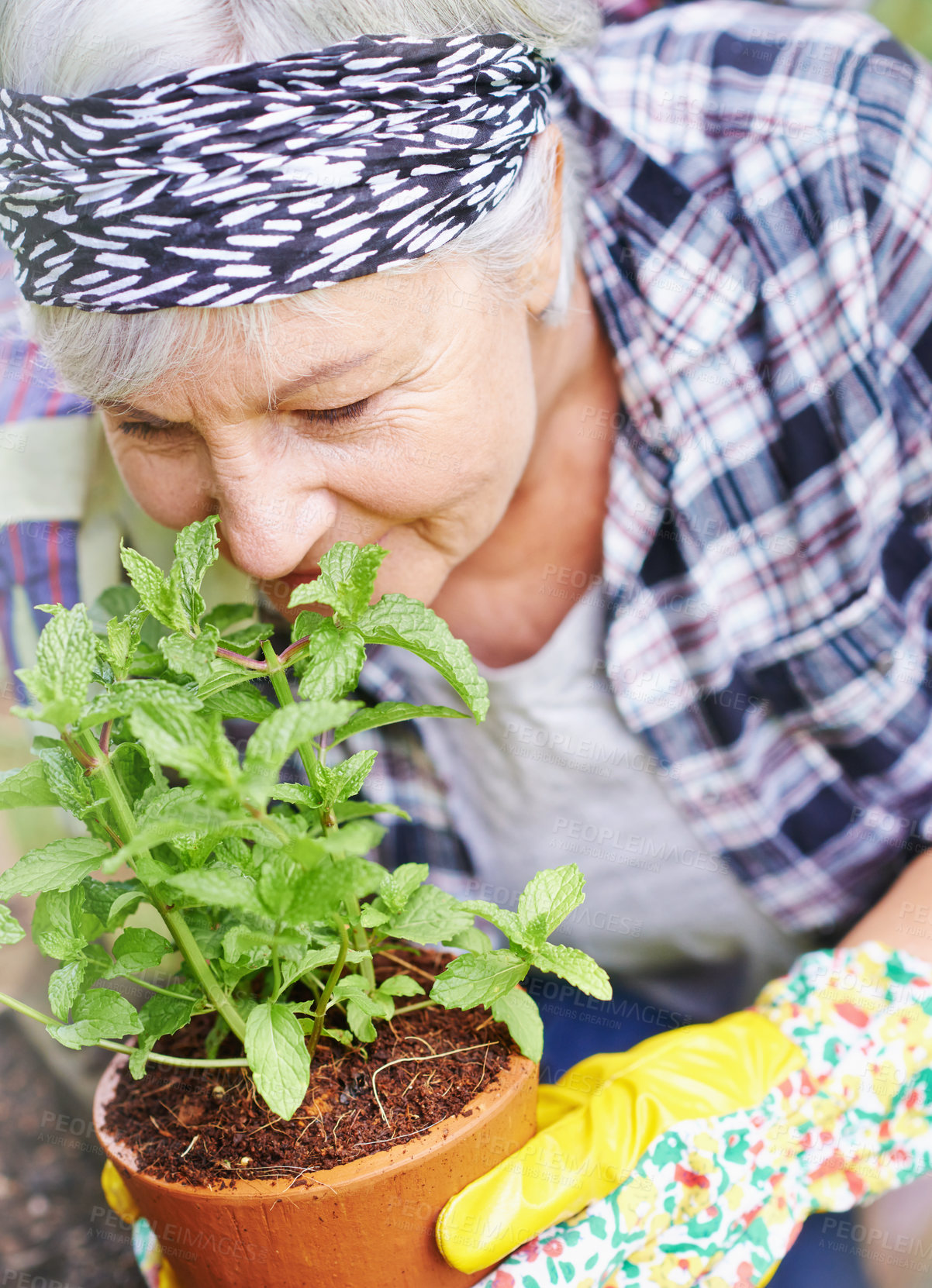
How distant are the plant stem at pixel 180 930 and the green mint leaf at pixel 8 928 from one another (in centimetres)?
8

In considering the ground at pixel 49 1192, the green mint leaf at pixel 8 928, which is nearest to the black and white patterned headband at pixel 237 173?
the green mint leaf at pixel 8 928

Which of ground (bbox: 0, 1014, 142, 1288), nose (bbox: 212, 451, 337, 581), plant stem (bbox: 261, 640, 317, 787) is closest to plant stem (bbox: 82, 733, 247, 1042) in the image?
plant stem (bbox: 261, 640, 317, 787)

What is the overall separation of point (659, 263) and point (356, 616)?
665mm

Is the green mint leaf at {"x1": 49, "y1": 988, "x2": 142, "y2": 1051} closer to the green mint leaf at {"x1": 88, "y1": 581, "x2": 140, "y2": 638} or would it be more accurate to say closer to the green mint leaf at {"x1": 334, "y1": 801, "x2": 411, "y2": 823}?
the green mint leaf at {"x1": 334, "y1": 801, "x2": 411, "y2": 823}

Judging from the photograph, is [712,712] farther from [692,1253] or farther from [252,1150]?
[252,1150]

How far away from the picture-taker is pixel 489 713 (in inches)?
47.1

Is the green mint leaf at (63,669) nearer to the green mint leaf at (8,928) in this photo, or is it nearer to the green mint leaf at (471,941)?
the green mint leaf at (8,928)

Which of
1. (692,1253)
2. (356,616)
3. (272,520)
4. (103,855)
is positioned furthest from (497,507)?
(692,1253)

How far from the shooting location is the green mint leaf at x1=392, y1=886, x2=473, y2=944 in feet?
2.08

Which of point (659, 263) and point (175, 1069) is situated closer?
point (175, 1069)

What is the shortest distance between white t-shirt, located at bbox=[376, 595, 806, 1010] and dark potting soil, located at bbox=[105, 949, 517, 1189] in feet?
1.63

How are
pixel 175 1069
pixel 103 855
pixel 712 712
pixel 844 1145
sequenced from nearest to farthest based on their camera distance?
pixel 103 855 → pixel 175 1069 → pixel 844 1145 → pixel 712 712

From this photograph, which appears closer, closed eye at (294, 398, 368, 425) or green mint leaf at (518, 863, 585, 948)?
green mint leaf at (518, 863, 585, 948)

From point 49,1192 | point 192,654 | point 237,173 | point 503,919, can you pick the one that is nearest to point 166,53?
point 237,173
